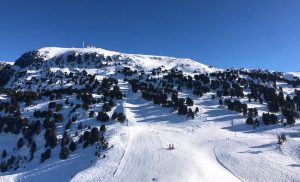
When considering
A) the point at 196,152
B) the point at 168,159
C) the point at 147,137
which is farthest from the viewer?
the point at 147,137

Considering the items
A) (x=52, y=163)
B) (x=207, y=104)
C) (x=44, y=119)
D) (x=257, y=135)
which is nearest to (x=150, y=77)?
(x=207, y=104)

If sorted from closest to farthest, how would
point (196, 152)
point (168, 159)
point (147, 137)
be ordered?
point (168, 159) → point (196, 152) → point (147, 137)

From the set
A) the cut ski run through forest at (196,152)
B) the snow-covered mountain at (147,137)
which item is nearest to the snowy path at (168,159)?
the cut ski run through forest at (196,152)

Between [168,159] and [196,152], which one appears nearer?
[168,159]

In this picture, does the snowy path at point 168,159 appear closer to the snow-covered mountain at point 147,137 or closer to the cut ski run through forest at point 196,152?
the cut ski run through forest at point 196,152

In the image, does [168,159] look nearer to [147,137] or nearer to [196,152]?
[196,152]

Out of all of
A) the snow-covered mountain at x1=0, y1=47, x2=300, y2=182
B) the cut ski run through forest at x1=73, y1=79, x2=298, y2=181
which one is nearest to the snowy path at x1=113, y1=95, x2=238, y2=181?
the cut ski run through forest at x1=73, y1=79, x2=298, y2=181

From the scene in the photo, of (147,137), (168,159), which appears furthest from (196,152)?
(147,137)

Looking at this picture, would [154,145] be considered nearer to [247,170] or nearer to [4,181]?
[247,170]
